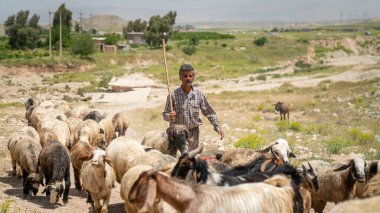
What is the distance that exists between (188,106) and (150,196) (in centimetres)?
400

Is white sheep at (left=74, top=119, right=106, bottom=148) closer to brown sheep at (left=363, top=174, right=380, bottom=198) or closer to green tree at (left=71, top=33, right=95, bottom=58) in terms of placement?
brown sheep at (left=363, top=174, right=380, bottom=198)

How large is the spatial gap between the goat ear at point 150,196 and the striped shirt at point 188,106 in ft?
12.5

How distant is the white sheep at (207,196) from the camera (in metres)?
3.99

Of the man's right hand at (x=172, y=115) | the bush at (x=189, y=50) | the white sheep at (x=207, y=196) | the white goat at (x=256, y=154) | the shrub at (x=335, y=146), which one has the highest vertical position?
the bush at (x=189, y=50)

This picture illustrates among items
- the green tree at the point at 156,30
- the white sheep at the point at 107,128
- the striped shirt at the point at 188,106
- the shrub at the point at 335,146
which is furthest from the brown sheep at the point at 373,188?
the green tree at the point at 156,30

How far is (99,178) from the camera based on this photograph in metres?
7.76

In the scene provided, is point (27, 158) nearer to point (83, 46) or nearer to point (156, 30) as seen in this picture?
point (83, 46)

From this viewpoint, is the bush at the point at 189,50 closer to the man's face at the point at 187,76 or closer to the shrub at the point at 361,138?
the shrub at the point at 361,138

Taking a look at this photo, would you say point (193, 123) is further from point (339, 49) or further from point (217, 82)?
point (339, 49)

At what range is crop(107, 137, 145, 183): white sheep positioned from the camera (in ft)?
28.6

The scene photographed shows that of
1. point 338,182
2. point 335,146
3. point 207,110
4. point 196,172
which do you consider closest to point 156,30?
point 335,146

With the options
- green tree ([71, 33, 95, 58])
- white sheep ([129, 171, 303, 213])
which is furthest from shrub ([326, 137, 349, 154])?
green tree ([71, 33, 95, 58])

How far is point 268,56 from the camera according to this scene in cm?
6944

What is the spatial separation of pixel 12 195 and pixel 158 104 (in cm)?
1964
